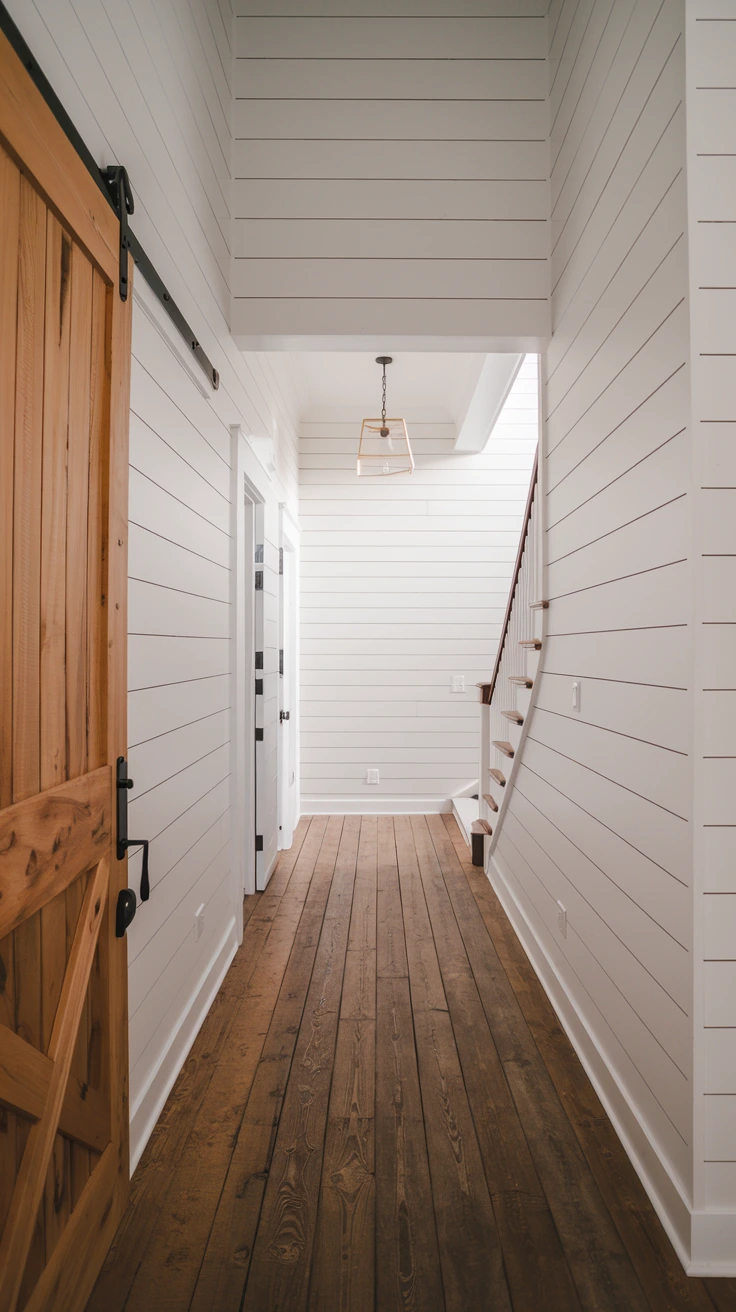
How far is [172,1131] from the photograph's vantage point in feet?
6.34

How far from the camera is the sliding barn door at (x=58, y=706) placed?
1.07 metres

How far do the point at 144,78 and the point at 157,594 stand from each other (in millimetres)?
1297

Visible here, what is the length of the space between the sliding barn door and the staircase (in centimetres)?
190

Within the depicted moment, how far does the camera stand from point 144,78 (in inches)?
72.0

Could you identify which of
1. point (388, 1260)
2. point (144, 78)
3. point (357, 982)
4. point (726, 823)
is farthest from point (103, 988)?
point (144, 78)

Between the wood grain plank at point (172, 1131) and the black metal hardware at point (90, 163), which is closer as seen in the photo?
the black metal hardware at point (90, 163)

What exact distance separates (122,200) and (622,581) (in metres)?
1.52

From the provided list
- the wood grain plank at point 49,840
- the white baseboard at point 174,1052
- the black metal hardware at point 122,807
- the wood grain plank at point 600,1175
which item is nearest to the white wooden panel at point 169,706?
the black metal hardware at point 122,807

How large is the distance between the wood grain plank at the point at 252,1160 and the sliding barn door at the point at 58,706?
229 millimetres

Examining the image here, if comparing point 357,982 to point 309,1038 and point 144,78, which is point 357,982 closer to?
point 309,1038

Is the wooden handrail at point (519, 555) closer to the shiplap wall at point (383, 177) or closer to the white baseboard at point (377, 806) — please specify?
the shiplap wall at point (383, 177)

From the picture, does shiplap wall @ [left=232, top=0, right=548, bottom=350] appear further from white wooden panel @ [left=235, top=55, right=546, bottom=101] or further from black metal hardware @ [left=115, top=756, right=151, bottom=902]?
black metal hardware @ [left=115, top=756, right=151, bottom=902]

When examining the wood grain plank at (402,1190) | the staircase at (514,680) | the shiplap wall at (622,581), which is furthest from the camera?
the staircase at (514,680)

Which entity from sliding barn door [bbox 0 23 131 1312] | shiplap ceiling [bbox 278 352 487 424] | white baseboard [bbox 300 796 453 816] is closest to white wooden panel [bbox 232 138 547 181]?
shiplap ceiling [bbox 278 352 487 424]
